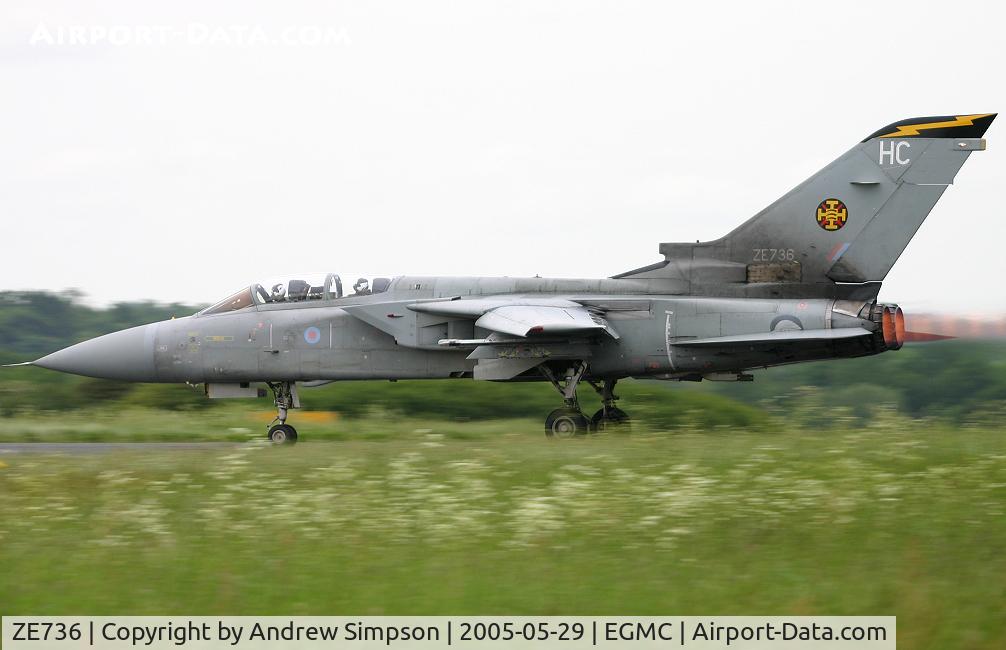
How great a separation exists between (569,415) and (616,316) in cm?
163

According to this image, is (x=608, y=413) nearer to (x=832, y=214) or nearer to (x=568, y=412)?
(x=568, y=412)

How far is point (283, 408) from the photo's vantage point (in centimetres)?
1864

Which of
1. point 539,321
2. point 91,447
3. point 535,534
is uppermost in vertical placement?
point 539,321

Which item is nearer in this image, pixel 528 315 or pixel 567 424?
pixel 528 315

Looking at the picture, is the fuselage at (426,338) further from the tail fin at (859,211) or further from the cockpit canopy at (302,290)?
the tail fin at (859,211)

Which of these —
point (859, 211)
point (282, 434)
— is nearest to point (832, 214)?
point (859, 211)

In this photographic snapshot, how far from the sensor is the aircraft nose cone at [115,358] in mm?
18641

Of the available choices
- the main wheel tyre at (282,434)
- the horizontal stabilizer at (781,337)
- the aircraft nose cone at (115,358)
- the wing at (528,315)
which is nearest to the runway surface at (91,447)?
the main wheel tyre at (282,434)

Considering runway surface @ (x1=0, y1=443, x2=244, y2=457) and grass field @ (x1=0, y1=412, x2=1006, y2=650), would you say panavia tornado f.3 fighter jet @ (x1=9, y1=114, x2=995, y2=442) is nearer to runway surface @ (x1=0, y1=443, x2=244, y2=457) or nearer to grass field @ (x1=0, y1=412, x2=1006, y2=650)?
runway surface @ (x1=0, y1=443, x2=244, y2=457)

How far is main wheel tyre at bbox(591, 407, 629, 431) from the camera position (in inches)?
733

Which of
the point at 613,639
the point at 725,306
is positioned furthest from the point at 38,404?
the point at 613,639

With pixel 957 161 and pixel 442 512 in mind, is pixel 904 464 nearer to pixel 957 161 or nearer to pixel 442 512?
pixel 442 512

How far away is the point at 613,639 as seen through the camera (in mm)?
7246

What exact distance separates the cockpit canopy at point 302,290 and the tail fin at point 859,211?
5146mm
